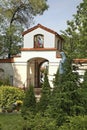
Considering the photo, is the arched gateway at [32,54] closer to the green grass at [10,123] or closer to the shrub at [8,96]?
the shrub at [8,96]

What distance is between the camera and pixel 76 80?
11.7 m

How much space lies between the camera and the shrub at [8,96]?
21.9m

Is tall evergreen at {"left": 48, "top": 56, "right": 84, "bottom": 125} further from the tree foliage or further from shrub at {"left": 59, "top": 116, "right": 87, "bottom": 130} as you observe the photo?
the tree foliage

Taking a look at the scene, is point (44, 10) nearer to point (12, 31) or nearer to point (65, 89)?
point (12, 31)

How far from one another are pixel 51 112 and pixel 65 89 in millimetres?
807

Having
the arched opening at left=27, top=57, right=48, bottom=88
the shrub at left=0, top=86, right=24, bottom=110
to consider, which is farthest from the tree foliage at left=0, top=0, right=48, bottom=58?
the shrub at left=0, top=86, right=24, bottom=110

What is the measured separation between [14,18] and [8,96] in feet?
56.3

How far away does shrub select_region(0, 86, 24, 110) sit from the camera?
21880mm

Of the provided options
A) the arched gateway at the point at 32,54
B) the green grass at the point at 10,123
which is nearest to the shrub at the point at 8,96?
the green grass at the point at 10,123

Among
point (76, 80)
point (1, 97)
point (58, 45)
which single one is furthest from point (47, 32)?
point (76, 80)

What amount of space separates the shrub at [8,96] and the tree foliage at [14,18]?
546 inches

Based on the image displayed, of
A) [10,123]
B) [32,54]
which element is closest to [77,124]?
[10,123]

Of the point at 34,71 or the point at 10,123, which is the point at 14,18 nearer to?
→ the point at 34,71

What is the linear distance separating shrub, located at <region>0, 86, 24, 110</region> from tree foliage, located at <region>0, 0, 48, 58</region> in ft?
45.5
